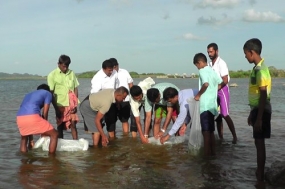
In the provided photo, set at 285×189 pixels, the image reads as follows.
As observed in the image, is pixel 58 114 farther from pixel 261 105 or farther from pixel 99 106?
pixel 261 105

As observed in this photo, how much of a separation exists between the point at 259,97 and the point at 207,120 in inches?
62.1

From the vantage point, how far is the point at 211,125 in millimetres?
6504

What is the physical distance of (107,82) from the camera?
325 inches

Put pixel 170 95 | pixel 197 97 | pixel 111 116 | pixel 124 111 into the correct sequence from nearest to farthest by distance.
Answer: pixel 197 97 < pixel 170 95 < pixel 111 116 < pixel 124 111

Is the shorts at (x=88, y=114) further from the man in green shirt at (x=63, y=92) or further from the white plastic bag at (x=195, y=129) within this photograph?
the white plastic bag at (x=195, y=129)

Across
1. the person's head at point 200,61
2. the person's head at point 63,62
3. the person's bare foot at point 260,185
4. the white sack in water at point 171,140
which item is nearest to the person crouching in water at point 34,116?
the person's head at point 63,62

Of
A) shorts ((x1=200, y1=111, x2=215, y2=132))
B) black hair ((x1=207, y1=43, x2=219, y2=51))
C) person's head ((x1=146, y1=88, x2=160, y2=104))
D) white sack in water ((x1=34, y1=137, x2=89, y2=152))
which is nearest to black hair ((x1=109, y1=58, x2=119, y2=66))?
person's head ((x1=146, y1=88, x2=160, y2=104))

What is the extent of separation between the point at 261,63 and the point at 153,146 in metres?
3.21

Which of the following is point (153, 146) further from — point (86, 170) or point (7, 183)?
point (7, 183)

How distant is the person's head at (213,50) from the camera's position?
7.69m

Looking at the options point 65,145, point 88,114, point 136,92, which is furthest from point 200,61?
point 65,145

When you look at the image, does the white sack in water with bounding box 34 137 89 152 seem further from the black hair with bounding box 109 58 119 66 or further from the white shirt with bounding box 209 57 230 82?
the white shirt with bounding box 209 57 230 82

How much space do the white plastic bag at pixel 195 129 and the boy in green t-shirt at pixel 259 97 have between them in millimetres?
1540

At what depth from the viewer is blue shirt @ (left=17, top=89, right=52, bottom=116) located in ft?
21.0
